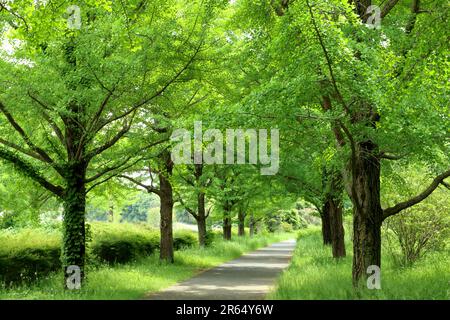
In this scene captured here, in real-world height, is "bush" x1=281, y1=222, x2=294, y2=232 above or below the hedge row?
below

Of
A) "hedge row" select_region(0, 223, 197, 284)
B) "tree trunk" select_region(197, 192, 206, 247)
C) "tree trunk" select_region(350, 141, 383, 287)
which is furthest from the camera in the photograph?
"tree trunk" select_region(197, 192, 206, 247)

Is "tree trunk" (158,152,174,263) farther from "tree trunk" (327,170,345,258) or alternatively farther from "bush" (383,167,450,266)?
"bush" (383,167,450,266)

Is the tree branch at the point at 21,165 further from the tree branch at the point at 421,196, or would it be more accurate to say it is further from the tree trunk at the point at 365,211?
the tree branch at the point at 421,196

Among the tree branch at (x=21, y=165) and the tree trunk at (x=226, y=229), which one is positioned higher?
the tree branch at (x=21, y=165)

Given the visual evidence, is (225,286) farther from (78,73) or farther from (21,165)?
(78,73)

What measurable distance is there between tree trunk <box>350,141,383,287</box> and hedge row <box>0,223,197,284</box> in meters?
9.53

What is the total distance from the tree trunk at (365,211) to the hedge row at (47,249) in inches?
375

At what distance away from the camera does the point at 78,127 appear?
1328 centimetres

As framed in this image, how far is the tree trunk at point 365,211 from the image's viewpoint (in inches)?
427

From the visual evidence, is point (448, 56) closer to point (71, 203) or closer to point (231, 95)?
point (231, 95)

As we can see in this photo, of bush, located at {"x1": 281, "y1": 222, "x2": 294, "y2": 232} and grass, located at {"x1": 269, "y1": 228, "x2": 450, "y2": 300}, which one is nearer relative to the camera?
grass, located at {"x1": 269, "y1": 228, "x2": 450, "y2": 300}

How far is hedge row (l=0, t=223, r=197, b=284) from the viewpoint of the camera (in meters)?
14.0

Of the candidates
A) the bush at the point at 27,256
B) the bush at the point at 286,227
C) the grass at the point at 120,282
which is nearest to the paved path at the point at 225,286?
the grass at the point at 120,282

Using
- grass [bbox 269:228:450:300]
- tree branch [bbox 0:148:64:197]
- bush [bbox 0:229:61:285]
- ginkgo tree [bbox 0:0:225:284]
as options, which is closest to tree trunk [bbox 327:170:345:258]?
grass [bbox 269:228:450:300]
